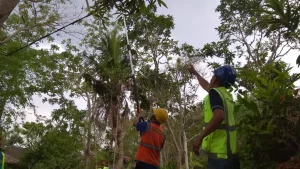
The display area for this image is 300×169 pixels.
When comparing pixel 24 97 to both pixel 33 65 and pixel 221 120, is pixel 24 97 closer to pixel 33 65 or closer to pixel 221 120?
pixel 33 65

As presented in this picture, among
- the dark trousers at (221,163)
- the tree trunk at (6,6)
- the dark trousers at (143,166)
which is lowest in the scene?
the dark trousers at (221,163)

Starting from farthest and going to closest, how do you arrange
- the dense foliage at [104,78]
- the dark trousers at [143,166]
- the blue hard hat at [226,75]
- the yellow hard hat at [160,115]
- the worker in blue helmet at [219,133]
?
the dense foliage at [104,78] → the yellow hard hat at [160,115] → the dark trousers at [143,166] → the blue hard hat at [226,75] → the worker in blue helmet at [219,133]

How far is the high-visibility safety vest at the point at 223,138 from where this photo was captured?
8.93ft

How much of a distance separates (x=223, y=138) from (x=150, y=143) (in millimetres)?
1637

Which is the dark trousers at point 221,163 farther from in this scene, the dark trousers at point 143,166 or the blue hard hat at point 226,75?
the dark trousers at point 143,166

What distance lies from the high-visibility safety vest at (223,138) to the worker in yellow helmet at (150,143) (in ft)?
4.85

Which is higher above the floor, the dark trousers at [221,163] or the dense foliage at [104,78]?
the dense foliage at [104,78]

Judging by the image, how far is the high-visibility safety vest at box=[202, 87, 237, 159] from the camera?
8.93 feet

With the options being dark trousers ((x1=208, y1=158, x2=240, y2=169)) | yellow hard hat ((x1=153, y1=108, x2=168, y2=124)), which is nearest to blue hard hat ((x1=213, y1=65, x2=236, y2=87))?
dark trousers ((x1=208, y1=158, x2=240, y2=169))

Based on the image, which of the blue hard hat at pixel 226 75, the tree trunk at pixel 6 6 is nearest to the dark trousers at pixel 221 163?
the blue hard hat at pixel 226 75

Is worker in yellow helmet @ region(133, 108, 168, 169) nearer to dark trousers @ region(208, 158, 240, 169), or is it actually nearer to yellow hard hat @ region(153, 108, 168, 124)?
yellow hard hat @ region(153, 108, 168, 124)

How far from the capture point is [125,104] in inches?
595

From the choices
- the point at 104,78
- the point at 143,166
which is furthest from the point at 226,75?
the point at 104,78

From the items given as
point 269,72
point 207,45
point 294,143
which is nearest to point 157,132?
point 269,72
